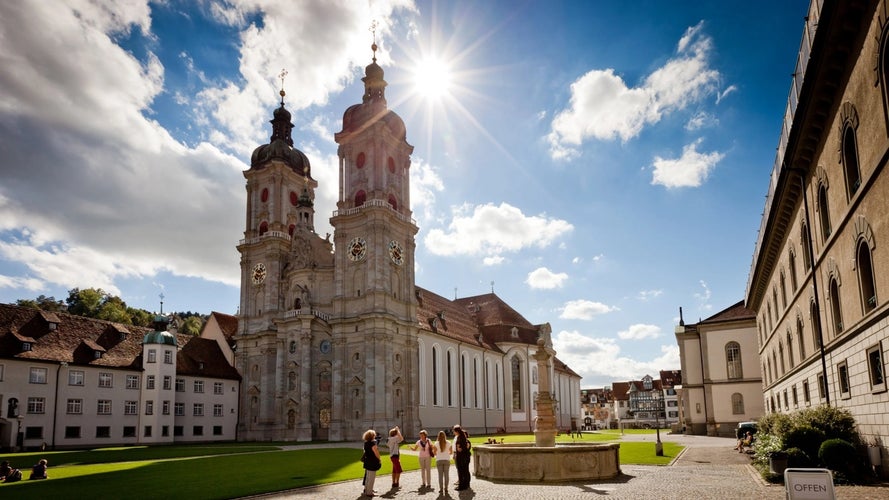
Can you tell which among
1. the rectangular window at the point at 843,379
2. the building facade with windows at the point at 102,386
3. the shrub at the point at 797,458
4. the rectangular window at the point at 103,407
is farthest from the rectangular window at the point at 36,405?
the rectangular window at the point at 843,379

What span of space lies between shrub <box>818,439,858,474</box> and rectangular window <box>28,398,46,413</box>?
53.6 meters

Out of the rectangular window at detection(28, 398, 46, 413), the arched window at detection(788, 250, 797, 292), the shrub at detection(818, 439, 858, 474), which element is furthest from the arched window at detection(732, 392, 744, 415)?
the rectangular window at detection(28, 398, 46, 413)

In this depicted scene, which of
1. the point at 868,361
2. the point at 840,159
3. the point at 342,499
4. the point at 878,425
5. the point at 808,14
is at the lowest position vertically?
the point at 342,499

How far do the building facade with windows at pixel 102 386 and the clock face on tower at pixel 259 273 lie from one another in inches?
360

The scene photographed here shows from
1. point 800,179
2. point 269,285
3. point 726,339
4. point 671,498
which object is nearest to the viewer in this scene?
point 671,498

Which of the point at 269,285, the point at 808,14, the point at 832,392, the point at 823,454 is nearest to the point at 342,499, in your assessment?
the point at 823,454

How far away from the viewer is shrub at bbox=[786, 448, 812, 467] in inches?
779

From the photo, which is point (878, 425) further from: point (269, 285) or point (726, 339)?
point (269, 285)

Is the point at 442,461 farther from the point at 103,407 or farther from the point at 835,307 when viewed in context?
the point at 103,407

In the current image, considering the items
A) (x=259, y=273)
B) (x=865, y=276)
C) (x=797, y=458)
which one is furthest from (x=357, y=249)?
(x=865, y=276)

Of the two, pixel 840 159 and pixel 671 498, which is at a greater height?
pixel 840 159

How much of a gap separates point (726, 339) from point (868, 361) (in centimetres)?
4398

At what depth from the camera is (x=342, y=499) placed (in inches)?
722

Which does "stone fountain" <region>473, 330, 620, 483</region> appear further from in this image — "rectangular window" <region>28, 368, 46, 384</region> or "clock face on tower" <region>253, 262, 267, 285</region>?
"clock face on tower" <region>253, 262, 267, 285</region>
